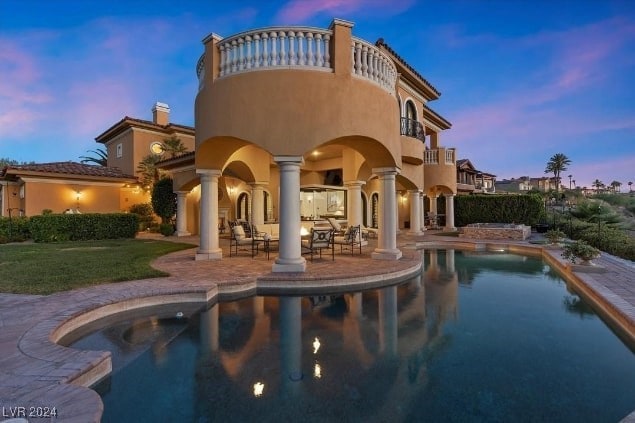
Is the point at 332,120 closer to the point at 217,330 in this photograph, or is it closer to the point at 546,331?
the point at 217,330

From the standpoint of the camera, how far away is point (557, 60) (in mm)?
17453

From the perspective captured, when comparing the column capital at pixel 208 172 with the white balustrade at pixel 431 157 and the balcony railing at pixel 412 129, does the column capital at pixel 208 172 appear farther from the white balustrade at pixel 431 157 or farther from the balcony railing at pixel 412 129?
the white balustrade at pixel 431 157

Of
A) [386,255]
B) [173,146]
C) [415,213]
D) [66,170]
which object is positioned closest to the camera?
[386,255]

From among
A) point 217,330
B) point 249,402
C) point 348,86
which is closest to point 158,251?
point 217,330

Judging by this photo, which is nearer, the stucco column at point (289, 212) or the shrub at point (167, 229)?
the stucco column at point (289, 212)

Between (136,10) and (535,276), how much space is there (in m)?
21.3

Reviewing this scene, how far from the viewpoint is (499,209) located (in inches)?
992

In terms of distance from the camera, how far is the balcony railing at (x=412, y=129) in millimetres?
17516

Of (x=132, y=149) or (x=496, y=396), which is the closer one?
(x=496, y=396)

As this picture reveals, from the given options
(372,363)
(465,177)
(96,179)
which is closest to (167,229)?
(96,179)

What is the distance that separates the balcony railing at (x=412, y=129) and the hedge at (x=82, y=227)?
17.3 metres

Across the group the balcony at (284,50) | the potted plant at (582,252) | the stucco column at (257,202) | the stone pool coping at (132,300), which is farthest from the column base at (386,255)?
the stucco column at (257,202)

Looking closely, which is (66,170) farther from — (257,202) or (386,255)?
(386,255)

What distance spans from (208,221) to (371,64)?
25.3ft
